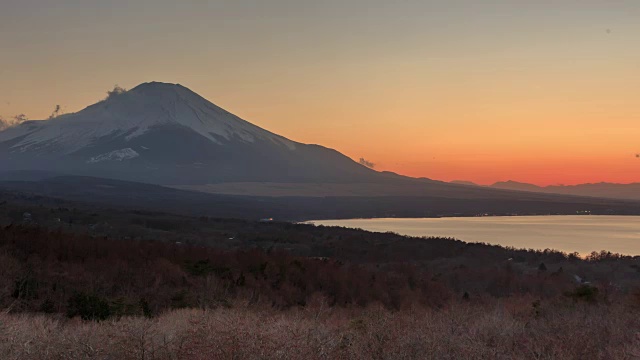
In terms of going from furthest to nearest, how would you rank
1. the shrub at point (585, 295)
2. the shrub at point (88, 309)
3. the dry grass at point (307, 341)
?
the shrub at point (585, 295)
the shrub at point (88, 309)
the dry grass at point (307, 341)

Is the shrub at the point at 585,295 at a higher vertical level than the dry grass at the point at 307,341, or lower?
lower

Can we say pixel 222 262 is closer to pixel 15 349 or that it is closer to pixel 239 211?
pixel 15 349

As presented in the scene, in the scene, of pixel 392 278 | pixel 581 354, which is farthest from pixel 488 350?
pixel 392 278

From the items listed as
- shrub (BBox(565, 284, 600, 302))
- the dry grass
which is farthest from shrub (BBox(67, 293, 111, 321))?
shrub (BBox(565, 284, 600, 302))

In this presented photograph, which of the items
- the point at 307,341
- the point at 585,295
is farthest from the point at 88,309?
the point at 585,295

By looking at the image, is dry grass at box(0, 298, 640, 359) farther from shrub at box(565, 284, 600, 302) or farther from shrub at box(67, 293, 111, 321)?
shrub at box(565, 284, 600, 302)

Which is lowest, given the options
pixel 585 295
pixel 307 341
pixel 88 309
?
pixel 585 295

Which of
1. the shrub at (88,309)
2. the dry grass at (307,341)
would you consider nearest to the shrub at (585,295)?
the dry grass at (307,341)

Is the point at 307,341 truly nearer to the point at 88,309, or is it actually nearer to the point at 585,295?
the point at 88,309

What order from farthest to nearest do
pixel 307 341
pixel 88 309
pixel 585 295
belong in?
pixel 585 295 → pixel 88 309 → pixel 307 341

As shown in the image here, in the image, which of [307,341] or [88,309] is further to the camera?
[88,309]

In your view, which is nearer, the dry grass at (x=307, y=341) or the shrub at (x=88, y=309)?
the dry grass at (x=307, y=341)

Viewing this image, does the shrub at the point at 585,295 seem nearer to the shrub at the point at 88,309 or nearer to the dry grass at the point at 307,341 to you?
the dry grass at the point at 307,341

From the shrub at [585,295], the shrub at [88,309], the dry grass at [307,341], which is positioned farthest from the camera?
the shrub at [585,295]
